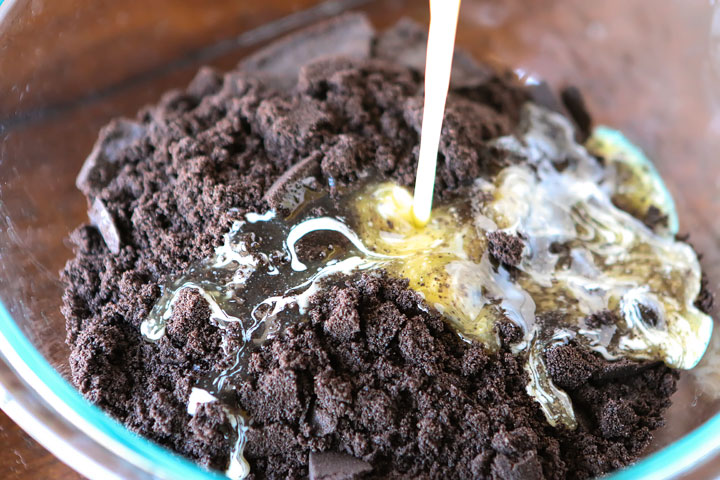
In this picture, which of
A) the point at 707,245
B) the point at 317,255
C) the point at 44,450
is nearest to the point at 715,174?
the point at 707,245

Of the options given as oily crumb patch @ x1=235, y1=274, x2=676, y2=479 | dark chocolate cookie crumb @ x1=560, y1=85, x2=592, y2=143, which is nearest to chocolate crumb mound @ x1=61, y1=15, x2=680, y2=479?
oily crumb patch @ x1=235, y1=274, x2=676, y2=479

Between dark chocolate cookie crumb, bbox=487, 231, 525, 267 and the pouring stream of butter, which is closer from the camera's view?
the pouring stream of butter

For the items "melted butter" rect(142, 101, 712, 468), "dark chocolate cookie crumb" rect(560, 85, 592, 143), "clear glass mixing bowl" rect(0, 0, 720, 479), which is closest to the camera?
"clear glass mixing bowl" rect(0, 0, 720, 479)

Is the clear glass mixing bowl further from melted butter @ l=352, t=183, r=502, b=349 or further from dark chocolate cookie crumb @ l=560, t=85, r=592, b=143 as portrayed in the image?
melted butter @ l=352, t=183, r=502, b=349

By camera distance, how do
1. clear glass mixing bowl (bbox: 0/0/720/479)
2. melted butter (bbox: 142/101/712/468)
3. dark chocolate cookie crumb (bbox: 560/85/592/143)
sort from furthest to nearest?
dark chocolate cookie crumb (bbox: 560/85/592/143) < melted butter (bbox: 142/101/712/468) < clear glass mixing bowl (bbox: 0/0/720/479)

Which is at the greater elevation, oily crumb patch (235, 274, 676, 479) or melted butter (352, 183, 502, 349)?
melted butter (352, 183, 502, 349)

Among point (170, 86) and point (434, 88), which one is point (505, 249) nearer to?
point (434, 88)

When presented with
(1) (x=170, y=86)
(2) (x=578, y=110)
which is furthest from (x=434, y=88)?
(1) (x=170, y=86)

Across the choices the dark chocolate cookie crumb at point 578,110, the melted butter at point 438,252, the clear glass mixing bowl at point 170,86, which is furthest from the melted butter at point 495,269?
the dark chocolate cookie crumb at point 578,110

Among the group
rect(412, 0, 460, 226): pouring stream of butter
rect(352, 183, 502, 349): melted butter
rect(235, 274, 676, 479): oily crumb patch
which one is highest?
rect(412, 0, 460, 226): pouring stream of butter
